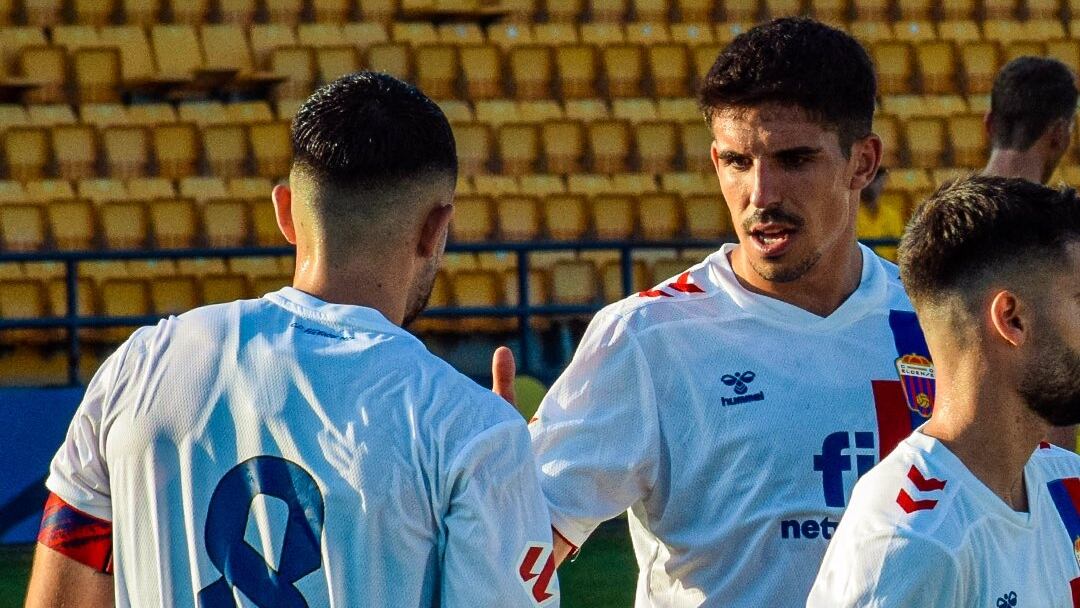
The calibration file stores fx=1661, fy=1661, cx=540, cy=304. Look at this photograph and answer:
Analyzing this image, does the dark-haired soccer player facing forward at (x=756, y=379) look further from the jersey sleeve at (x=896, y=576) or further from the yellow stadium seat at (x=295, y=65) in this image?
the yellow stadium seat at (x=295, y=65)

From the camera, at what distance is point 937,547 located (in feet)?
6.40

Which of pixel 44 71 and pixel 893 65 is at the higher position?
pixel 44 71

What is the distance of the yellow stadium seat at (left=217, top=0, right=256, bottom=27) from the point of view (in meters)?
12.5

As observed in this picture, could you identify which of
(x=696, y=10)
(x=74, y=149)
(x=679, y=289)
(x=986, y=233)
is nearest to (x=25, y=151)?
(x=74, y=149)

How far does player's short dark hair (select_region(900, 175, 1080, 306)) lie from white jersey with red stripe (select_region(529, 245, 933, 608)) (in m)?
0.68

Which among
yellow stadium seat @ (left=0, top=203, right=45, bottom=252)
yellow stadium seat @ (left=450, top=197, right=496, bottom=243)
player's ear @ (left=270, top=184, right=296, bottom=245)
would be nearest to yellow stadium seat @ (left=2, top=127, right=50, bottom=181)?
yellow stadium seat @ (left=0, top=203, right=45, bottom=252)

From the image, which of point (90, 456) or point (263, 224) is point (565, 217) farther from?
point (90, 456)

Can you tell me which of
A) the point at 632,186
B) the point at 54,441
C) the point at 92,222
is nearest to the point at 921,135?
the point at 632,186

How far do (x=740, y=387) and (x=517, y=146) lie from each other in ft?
30.5

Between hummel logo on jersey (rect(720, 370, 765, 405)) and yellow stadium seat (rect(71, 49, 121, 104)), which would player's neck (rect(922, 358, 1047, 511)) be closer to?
hummel logo on jersey (rect(720, 370, 765, 405))

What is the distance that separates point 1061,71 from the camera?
5.22 metres

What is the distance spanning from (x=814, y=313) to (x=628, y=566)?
474 centimetres

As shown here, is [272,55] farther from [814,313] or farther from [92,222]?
[814,313]

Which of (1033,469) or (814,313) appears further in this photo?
(814,313)
